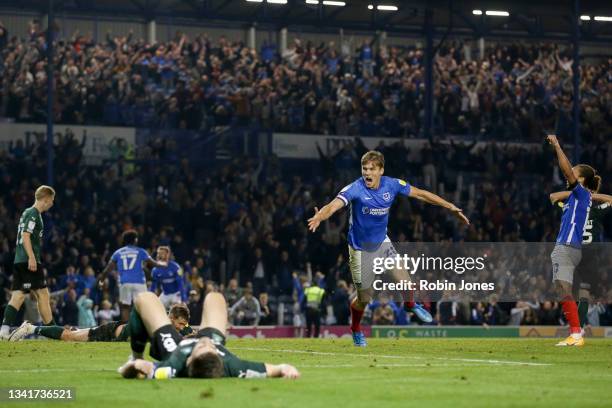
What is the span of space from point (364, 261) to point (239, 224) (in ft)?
59.3

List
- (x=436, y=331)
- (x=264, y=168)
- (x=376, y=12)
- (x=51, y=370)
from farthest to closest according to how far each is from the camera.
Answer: (x=376, y=12) < (x=264, y=168) < (x=436, y=331) < (x=51, y=370)

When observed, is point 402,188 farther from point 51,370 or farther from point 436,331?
point 436,331

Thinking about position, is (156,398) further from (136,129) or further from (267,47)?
(267,47)

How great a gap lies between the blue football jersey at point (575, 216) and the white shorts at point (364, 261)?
267 cm

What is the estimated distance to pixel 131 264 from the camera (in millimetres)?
25375

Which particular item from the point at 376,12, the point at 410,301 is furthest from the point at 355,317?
the point at 376,12

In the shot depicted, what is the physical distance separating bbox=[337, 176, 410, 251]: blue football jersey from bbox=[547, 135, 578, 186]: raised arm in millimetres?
2189

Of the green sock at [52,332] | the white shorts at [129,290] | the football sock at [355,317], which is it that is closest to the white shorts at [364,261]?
the football sock at [355,317]

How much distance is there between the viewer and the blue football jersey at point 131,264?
25297 millimetres

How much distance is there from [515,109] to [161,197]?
550 inches

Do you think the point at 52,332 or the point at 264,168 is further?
the point at 264,168

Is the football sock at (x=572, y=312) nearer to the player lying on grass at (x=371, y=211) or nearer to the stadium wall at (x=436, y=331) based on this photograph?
the player lying on grass at (x=371, y=211)

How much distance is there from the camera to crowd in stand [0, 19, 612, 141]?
37.2 meters

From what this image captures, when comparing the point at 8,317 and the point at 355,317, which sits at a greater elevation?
the point at 355,317
